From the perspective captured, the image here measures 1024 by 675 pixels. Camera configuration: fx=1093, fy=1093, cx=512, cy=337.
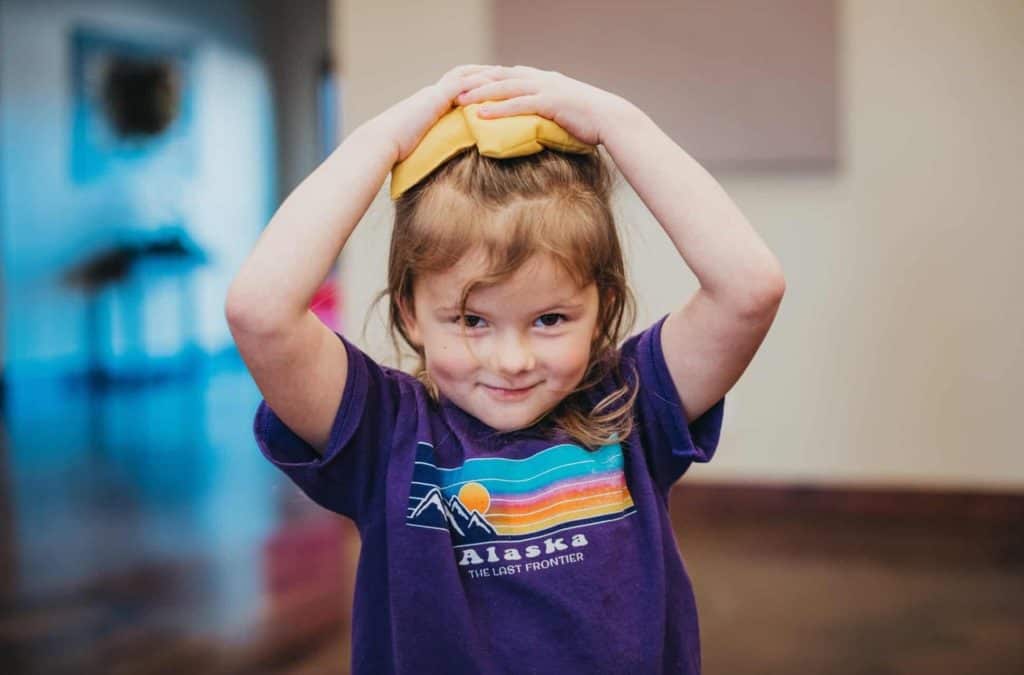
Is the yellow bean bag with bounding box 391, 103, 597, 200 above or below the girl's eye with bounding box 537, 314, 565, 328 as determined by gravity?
above

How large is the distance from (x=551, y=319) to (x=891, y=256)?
103 inches

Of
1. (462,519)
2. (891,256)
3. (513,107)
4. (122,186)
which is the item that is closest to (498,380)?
(462,519)

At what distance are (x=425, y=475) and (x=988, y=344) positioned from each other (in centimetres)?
278

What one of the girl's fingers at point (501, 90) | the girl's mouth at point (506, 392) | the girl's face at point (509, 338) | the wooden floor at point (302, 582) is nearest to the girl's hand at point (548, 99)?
the girl's fingers at point (501, 90)

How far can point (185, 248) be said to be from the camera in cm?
807

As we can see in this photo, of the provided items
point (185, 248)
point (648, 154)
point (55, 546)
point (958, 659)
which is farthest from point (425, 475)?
point (185, 248)

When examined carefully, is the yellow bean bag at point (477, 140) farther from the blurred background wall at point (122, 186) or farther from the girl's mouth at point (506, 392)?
the blurred background wall at point (122, 186)

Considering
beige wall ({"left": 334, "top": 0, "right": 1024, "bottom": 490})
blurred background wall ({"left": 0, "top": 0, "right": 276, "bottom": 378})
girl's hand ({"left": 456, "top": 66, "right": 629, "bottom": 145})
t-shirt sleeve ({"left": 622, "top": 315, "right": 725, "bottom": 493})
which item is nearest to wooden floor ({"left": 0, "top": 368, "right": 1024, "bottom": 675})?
beige wall ({"left": 334, "top": 0, "right": 1024, "bottom": 490})

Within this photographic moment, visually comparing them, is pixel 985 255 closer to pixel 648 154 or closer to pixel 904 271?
pixel 904 271

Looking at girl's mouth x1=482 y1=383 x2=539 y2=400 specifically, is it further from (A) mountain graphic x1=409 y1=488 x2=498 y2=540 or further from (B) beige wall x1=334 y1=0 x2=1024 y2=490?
(B) beige wall x1=334 y1=0 x2=1024 y2=490

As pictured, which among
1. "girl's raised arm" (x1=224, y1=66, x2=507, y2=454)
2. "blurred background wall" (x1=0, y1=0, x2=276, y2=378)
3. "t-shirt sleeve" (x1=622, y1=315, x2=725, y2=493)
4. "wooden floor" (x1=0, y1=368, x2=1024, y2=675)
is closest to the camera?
"girl's raised arm" (x1=224, y1=66, x2=507, y2=454)

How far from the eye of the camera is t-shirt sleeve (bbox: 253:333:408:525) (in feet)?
2.94

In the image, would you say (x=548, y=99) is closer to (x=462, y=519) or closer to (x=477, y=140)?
(x=477, y=140)

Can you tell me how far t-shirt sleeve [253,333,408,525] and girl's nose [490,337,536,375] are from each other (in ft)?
0.38
